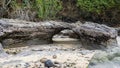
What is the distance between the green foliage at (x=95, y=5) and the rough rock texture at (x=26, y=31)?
10.4 feet

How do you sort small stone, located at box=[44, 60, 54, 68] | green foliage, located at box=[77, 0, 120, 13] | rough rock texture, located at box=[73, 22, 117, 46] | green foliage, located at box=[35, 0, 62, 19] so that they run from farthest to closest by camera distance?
green foliage, located at box=[77, 0, 120, 13]
green foliage, located at box=[35, 0, 62, 19]
rough rock texture, located at box=[73, 22, 117, 46]
small stone, located at box=[44, 60, 54, 68]

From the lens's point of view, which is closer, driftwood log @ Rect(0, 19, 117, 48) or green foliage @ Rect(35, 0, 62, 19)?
driftwood log @ Rect(0, 19, 117, 48)

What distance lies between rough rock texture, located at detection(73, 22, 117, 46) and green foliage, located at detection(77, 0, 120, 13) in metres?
3.20

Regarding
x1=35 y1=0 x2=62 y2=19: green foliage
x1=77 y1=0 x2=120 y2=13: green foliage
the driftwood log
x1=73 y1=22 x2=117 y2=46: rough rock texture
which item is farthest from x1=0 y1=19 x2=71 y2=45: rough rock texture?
x1=77 y1=0 x2=120 y2=13: green foliage

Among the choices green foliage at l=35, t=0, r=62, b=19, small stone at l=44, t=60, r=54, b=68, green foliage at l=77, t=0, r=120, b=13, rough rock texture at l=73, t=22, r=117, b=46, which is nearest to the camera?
small stone at l=44, t=60, r=54, b=68

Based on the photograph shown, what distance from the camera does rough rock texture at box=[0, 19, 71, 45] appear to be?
23.8 ft

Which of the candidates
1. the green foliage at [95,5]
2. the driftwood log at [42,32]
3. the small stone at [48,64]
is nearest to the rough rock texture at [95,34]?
the driftwood log at [42,32]

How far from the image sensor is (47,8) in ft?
34.8

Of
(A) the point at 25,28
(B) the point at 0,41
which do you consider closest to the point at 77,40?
(A) the point at 25,28

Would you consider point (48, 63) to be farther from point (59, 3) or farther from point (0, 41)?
point (59, 3)

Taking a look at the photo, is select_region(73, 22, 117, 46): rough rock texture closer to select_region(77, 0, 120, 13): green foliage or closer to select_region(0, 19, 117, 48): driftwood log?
select_region(0, 19, 117, 48): driftwood log

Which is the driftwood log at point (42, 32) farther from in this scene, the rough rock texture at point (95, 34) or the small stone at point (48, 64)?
the small stone at point (48, 64)

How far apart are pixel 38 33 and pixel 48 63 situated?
219 cm

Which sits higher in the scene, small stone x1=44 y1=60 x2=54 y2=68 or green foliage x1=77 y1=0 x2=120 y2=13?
green foliage x1=77 y1=0 x2=120 y2=13
